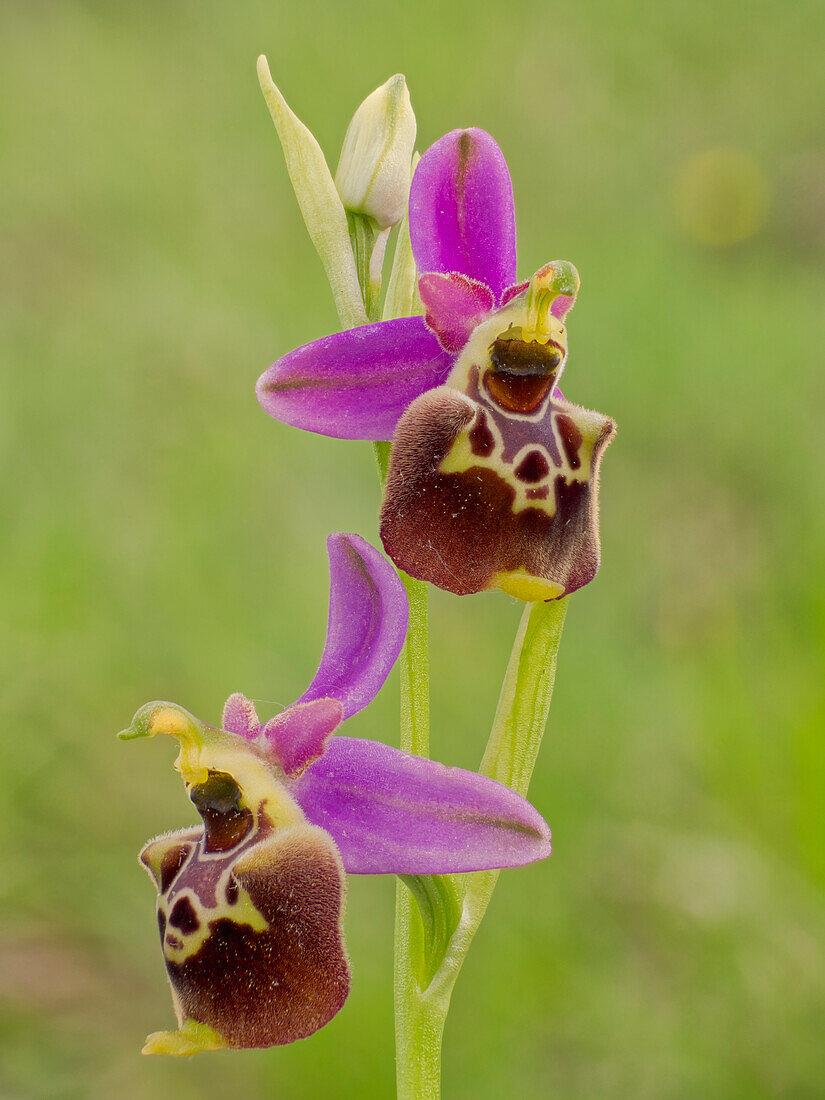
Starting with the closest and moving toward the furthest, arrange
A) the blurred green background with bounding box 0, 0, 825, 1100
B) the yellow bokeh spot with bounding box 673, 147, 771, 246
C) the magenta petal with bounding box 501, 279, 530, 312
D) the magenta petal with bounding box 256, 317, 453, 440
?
1. the magenta petal with bounding box 256, 317, 453, 440
2. the magenta petal with bounding box 501, 279, 530, 312
3. the blurred green background with bounding box 0, 0, 825, 1100
4. the yellow bokeh spot with bounding box 673, 147, 771, 246

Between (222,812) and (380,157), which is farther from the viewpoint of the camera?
(380,157)

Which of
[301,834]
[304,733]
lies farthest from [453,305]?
[301,834]

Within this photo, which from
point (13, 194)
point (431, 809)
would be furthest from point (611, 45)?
point (431, 809)

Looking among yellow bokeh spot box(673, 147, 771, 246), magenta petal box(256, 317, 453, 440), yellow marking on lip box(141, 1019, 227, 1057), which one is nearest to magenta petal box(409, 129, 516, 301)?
magenta petal box(256, 317, 453, 440)

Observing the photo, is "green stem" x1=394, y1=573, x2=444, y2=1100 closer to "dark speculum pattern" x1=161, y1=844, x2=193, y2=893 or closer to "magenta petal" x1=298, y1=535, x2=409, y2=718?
"magenta petal" x1=298, y1=535, x2=409, y2=718

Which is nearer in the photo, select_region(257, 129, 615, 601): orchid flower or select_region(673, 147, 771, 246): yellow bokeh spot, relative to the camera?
select_region(257, 129, 615, 601): orchid flower

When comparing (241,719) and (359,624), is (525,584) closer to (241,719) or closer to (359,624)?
(359,624)

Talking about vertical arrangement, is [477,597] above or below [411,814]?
above
